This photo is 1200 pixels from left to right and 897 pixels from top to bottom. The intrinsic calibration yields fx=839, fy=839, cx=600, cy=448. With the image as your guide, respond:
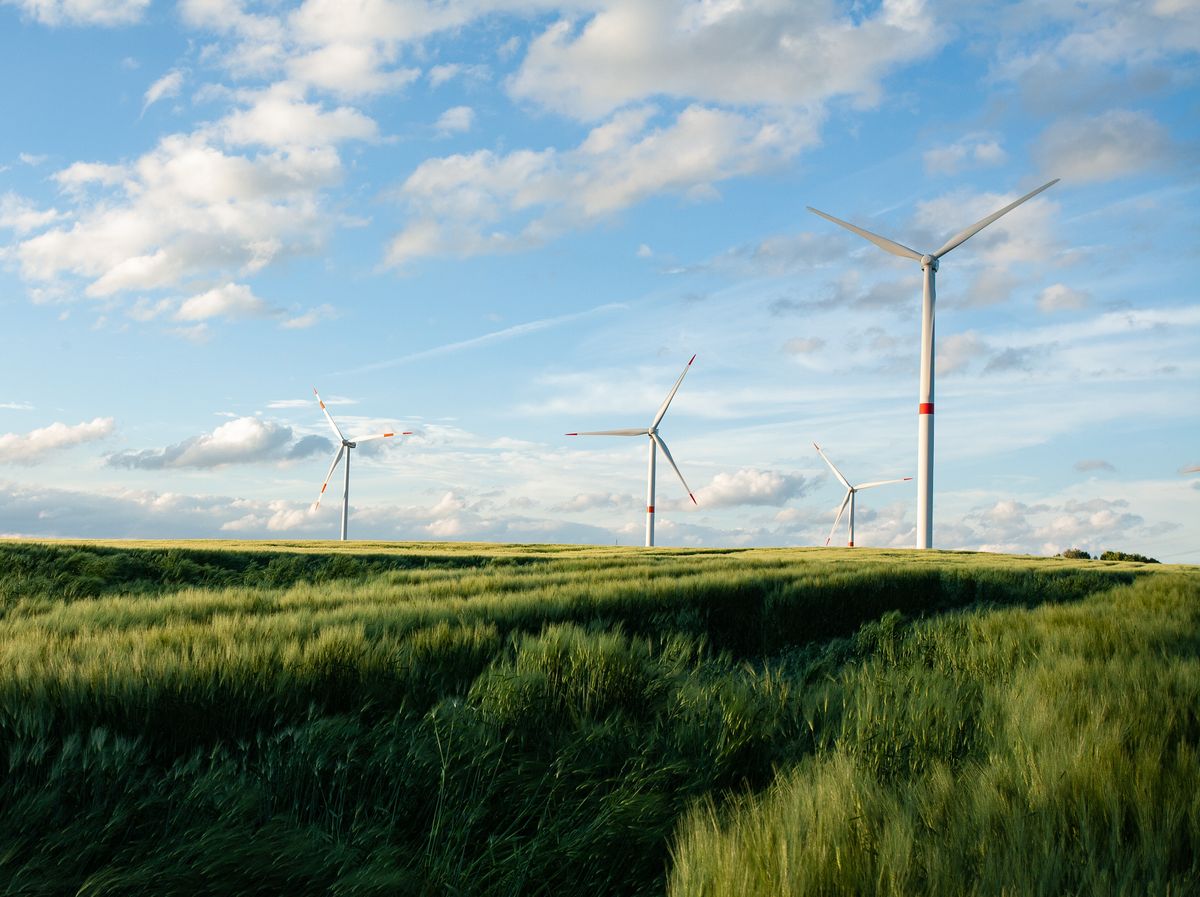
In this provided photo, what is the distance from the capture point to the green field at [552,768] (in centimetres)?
272

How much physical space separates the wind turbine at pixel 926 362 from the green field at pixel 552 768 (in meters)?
38.4

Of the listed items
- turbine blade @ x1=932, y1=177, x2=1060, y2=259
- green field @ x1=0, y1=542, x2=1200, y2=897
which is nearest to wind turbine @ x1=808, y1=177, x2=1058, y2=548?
turbine blade @ x1=932, y1=177, x2=1060, y2=259

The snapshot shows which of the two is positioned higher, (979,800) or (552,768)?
(979,800)

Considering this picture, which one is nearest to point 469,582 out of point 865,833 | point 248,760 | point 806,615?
point 806,615

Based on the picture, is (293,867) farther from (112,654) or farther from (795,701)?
(795,701)

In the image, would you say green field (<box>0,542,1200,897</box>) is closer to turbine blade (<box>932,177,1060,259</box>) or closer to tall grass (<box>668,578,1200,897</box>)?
tall grass (<box>668,578,1200,897</box>)

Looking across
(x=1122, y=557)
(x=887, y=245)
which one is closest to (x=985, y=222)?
(x=887, y=245)

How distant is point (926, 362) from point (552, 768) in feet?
156

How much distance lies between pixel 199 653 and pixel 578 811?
2.90 meters

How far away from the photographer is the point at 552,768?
4234 millimetres

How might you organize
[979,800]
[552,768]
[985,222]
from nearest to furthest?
[979,800]
[552,768]
[985,222]

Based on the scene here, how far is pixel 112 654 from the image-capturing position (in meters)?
5.29

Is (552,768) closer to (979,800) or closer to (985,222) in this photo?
(979,800)

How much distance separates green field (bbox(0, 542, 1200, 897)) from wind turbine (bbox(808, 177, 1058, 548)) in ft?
126
